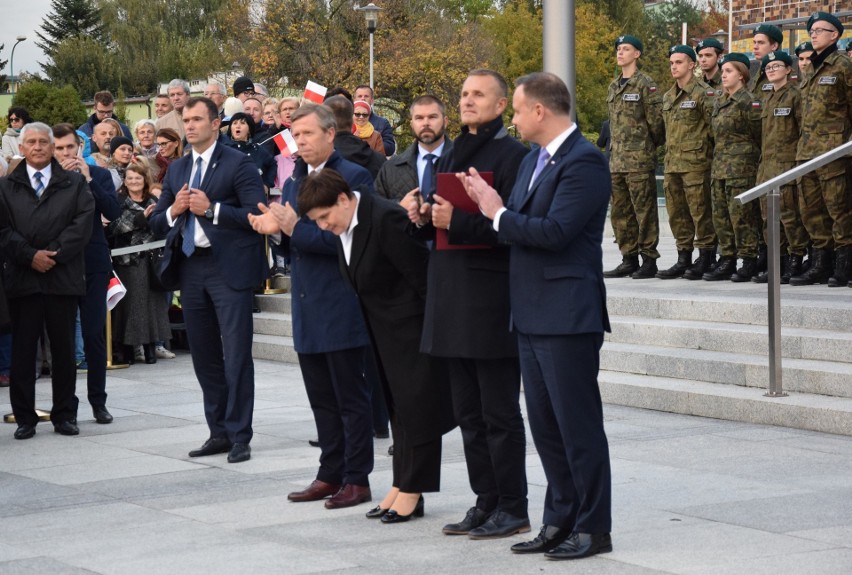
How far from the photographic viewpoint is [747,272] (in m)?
12.3

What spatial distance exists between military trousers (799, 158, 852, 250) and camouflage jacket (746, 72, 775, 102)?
0.99 m

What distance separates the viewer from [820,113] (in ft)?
37.6

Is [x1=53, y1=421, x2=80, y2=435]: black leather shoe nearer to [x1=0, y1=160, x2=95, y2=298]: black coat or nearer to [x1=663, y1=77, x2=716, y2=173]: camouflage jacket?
[x1=0, y1=160, x2=95, y2=298]: black coat

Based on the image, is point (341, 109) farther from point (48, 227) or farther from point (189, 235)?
point (48, 227)

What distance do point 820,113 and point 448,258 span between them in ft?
20.9

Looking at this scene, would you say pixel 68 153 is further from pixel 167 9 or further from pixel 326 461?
pixel 167 9

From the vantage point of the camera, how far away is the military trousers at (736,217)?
12.2 m

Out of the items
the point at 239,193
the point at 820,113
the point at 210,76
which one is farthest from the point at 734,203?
the point at 210,76

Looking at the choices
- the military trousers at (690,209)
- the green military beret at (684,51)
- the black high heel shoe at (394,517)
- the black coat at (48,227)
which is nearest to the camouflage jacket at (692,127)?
the military trousers at (690,209)

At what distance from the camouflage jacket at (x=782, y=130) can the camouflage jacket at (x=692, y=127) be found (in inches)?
31.1

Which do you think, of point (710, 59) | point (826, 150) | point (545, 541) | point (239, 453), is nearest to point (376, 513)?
point (545, 541)

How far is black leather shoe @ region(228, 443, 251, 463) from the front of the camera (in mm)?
8312

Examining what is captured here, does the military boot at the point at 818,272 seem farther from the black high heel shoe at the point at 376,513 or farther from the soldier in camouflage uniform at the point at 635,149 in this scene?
the black high heel shoe at the point at 376,513

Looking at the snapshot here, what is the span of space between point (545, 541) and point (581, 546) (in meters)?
0.19
